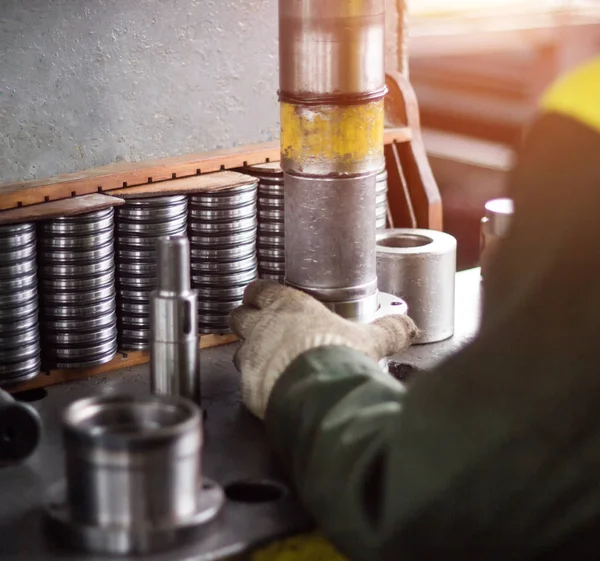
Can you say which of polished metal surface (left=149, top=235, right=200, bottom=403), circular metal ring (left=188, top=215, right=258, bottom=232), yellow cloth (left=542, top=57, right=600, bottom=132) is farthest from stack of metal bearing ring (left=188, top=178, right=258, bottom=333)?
yellow cloth (left=542, top=57, right=600, bottom=132)

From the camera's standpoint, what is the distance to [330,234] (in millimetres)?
1511

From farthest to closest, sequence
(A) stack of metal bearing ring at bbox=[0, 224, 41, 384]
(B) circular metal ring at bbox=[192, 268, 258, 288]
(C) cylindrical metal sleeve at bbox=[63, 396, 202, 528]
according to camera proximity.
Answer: (B) circular metal ring at bbox=[192, 268, 258, 288], (A) stack of metal bearing ring at bbox=[0, 224, 41, 384], (C) cylindrical metal sleeve at bbox=[63, 396, 202, 528]

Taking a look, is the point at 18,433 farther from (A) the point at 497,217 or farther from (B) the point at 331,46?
(A) the point at 497,217

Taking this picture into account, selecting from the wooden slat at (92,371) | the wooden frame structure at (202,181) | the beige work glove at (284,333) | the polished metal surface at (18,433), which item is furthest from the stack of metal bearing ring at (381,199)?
the polished metal surface at (18,433)

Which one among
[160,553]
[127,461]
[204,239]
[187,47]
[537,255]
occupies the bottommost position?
[160,553]

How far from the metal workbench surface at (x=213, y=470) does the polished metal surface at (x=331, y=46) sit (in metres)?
0.50

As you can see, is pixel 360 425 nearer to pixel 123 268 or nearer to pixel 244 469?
pixel 244 469

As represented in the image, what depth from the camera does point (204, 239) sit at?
5.87 ft

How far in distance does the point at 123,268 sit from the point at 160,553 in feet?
2.29

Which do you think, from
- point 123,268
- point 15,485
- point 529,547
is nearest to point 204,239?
point 123,268

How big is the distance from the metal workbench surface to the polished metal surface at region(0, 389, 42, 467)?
22 millimetres

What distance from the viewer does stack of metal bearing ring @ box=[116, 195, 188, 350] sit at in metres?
1.70

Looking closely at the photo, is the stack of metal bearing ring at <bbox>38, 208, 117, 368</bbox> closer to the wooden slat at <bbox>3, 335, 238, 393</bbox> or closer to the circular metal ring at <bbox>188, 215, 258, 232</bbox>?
the wooden slat at <bbox>3, 335, 238, 393</bbox>

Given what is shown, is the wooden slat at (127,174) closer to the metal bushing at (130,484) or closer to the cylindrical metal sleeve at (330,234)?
the cylindrical metal sleeve at (330,234)
